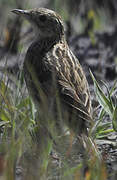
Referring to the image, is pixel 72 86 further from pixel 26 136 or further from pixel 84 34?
pixel 84 34

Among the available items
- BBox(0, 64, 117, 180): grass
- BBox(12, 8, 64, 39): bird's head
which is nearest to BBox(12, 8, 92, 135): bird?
BBox(12, 8, 64, 39): bird's head

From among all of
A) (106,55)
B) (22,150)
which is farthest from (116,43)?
(22,150)

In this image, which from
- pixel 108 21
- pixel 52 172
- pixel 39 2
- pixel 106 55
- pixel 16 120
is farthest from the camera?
pixel 39 2

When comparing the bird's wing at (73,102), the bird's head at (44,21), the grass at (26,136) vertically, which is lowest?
the grass at (26,136)

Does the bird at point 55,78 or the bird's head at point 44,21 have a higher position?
the bird's head at point 44,21

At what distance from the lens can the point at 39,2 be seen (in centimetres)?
920

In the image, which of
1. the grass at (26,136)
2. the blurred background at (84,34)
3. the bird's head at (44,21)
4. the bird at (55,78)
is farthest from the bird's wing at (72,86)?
the blurred background at (84,34)

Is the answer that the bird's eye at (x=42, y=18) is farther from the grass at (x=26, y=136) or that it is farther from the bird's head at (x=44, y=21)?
the grass at (x=26, y=136)

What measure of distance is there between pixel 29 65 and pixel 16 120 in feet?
2.06

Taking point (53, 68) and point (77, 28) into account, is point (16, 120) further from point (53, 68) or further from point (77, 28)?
point (77, 28)

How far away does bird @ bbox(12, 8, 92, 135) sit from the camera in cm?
413

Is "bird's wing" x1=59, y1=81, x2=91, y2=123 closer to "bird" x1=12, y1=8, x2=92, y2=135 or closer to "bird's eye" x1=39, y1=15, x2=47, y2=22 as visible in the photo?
"bird" x1=12, y1=8, x2=92, y2=135

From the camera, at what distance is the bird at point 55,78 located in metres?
4.13

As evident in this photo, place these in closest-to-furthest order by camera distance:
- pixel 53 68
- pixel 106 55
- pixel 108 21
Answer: pixel 53 68
pixel 106 55
pixel 108 21
